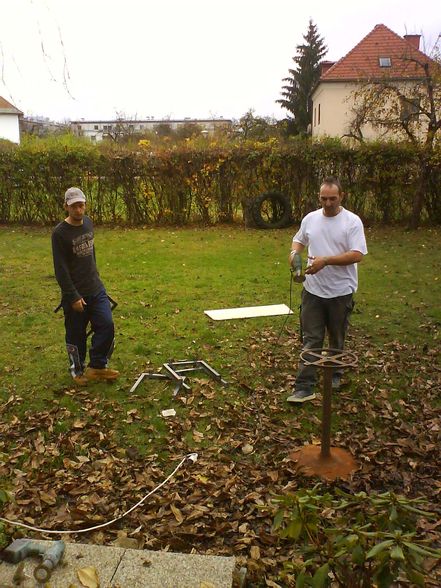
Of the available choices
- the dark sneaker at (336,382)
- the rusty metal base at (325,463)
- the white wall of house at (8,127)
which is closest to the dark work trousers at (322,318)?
the dark sneaker at (336,382)

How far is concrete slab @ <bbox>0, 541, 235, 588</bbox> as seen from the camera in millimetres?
2521

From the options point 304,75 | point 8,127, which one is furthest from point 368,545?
point 8,127

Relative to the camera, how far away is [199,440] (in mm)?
4363

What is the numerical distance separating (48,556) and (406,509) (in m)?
1.69

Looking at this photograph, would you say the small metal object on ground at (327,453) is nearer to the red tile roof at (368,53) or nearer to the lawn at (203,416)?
the lawn at (203,416)

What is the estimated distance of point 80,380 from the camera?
5.32m

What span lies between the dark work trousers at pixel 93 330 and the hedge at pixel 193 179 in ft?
33.1

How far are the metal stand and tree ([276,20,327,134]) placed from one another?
39.8 m

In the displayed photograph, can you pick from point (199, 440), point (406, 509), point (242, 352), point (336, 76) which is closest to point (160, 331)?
point (242, 352)

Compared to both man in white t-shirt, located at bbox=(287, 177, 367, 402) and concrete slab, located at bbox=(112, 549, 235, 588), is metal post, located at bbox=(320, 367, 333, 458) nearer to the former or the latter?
man in white t-shirt, located at bbox=(287, 177, 367, 402)

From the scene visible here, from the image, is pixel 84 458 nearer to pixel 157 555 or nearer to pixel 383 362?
pixel 157 555

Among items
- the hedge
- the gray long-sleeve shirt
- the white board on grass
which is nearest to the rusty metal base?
the gray long-sleeve shirt

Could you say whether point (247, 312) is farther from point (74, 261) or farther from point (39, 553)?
point (39, 553)

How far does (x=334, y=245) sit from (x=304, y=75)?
42621mm
